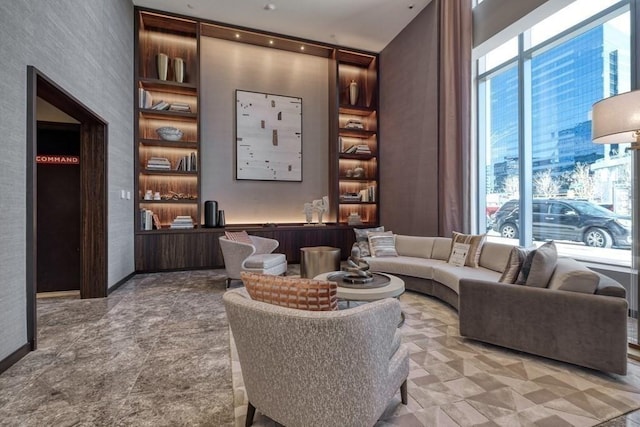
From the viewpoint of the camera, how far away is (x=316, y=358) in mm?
1191

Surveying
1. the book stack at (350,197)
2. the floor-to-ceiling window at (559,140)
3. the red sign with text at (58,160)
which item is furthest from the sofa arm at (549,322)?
the red sign with text at (58,160)

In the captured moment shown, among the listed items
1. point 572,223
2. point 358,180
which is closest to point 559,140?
point 572,223

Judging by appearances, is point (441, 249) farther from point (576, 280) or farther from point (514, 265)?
point (576, 280)

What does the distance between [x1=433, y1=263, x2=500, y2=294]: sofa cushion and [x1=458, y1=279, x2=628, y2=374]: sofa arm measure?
0.66 m

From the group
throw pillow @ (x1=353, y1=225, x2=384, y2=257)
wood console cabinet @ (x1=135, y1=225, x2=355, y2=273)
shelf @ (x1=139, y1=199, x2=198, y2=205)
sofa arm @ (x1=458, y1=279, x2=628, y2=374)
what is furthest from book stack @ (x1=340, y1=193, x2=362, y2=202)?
sofa arm @ (x1=458, y1=279, x2=628, y2=374)

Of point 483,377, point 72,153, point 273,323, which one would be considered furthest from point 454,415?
point 72,153

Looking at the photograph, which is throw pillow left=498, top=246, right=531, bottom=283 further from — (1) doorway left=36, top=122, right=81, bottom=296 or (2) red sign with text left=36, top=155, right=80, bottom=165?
(2) red sign with text left=36, top=155, right=80, bottom=165

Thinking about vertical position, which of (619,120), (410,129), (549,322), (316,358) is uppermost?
(410,129)

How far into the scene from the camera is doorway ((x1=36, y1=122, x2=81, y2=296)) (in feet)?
13.2

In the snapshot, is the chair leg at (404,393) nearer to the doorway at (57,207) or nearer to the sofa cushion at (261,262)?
the sofa cushion at (261,262)

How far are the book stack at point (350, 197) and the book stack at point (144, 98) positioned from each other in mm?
3835

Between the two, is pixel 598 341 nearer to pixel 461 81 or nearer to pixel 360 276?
pixel 360 276

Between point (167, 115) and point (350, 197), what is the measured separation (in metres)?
3.70

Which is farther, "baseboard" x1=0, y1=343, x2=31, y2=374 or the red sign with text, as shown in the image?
the red sign with text
